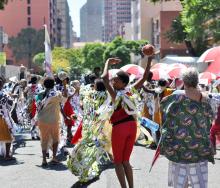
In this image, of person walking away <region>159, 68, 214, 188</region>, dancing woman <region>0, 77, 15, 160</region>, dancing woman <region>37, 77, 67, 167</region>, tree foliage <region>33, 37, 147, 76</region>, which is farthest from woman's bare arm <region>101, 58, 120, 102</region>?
tree foliage <region>33, 37, 147, 76</region>

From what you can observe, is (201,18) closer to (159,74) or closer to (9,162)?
(159,74)

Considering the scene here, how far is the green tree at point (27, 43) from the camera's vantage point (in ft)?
431

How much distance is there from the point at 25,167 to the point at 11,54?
134404 millimetres

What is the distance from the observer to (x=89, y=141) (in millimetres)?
8750

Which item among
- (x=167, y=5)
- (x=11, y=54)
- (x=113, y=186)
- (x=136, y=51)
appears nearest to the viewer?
(x=113, y=186)

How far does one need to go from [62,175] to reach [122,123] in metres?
2.54

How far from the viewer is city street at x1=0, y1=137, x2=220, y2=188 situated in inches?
344

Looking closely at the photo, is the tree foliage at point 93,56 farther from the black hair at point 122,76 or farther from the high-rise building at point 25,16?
the black hair at point 122,76

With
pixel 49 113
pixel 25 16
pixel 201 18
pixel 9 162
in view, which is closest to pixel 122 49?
pixel 201 18

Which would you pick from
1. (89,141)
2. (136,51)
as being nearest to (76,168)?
(89,141)

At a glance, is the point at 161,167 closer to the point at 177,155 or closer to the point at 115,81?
the point at 115,81

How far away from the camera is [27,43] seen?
13288 centimetres

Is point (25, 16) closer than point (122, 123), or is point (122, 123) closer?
point (122, 123)

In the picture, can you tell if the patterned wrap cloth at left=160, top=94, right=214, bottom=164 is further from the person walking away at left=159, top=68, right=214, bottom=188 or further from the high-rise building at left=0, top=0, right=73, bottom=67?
the high-rise building at left=0, top=0, right=73, bottom=67
